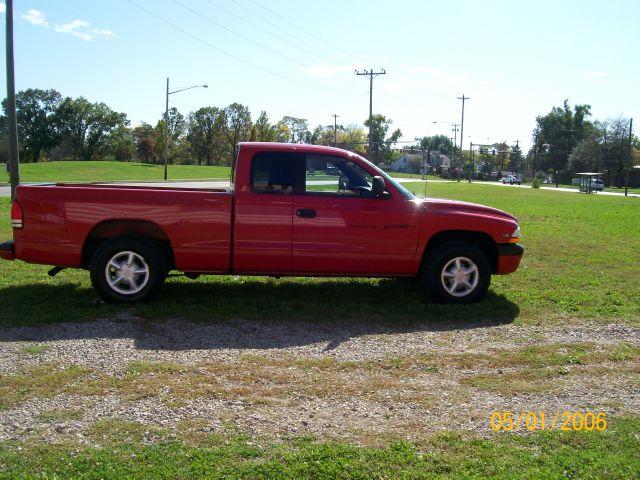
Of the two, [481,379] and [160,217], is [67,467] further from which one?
[160,217]

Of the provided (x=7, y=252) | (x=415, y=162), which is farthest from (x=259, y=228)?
(x=415, y=162)

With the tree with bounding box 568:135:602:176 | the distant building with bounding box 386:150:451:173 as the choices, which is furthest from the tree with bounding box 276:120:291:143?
the tree with bounding box 568:135:602:176

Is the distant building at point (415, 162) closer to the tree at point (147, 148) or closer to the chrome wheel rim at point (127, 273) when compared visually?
the tree at point (147, 148)

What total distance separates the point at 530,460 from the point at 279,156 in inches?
174

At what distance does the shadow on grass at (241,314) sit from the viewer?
5617 millimetres

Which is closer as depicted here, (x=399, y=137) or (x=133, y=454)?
(x=133, y=454)

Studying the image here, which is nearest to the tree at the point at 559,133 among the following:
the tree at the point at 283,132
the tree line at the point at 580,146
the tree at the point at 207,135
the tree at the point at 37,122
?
the tree line at the point at 580,146

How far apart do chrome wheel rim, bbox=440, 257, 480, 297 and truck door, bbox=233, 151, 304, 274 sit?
1.86 m

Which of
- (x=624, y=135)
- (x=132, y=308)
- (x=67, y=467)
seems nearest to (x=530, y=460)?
(x=67, y=467)

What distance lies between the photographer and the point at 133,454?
3.31m

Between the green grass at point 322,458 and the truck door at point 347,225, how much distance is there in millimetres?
3282

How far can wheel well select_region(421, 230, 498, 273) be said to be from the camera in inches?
278

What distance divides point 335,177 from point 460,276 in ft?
6.13
